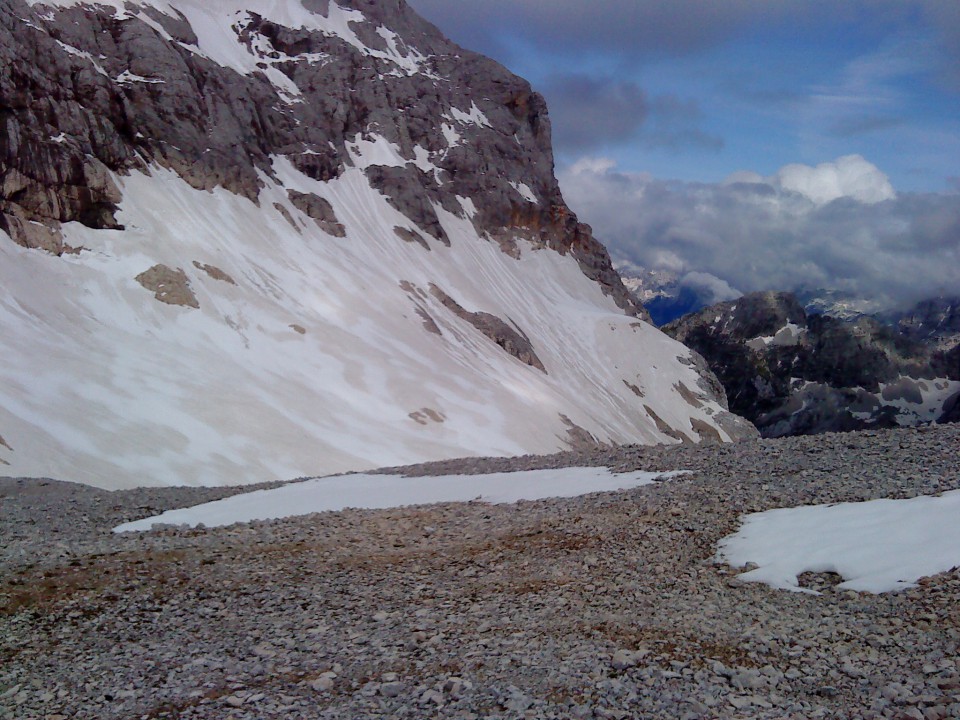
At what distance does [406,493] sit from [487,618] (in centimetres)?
1145

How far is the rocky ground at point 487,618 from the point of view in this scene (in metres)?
9.12

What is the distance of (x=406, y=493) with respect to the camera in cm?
2328

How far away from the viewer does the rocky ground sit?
29.9 ft

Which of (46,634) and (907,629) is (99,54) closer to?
(46,634)

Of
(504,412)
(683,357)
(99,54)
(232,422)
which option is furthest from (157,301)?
(683,357)

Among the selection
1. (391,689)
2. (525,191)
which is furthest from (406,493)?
(525,191)

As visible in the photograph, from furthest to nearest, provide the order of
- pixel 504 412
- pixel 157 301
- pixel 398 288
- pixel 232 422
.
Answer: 1. pixel 398 288
2. pixel 504 412
3. pixel 157 301
4. pixel 232 422

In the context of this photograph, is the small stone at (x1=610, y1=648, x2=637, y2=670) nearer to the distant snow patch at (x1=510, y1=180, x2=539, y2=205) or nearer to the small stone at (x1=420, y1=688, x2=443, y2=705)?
the small stone at (x1=420, y1=688, x2=443, y2=705)

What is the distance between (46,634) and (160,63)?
94.0m

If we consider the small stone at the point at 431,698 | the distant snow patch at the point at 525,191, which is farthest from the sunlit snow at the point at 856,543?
the distant snow patch at the point at 525,191

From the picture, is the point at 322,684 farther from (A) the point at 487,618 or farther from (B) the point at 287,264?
(B) the point at 287,264

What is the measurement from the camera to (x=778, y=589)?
12.0 m

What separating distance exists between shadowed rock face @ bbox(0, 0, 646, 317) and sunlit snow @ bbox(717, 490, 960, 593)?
215 feet

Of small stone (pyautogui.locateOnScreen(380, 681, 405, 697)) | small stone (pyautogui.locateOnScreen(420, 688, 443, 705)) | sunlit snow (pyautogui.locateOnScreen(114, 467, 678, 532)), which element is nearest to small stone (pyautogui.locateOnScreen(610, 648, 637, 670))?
small stone (pyautogui.locateOnScreen(420, 688, 443, 705))
